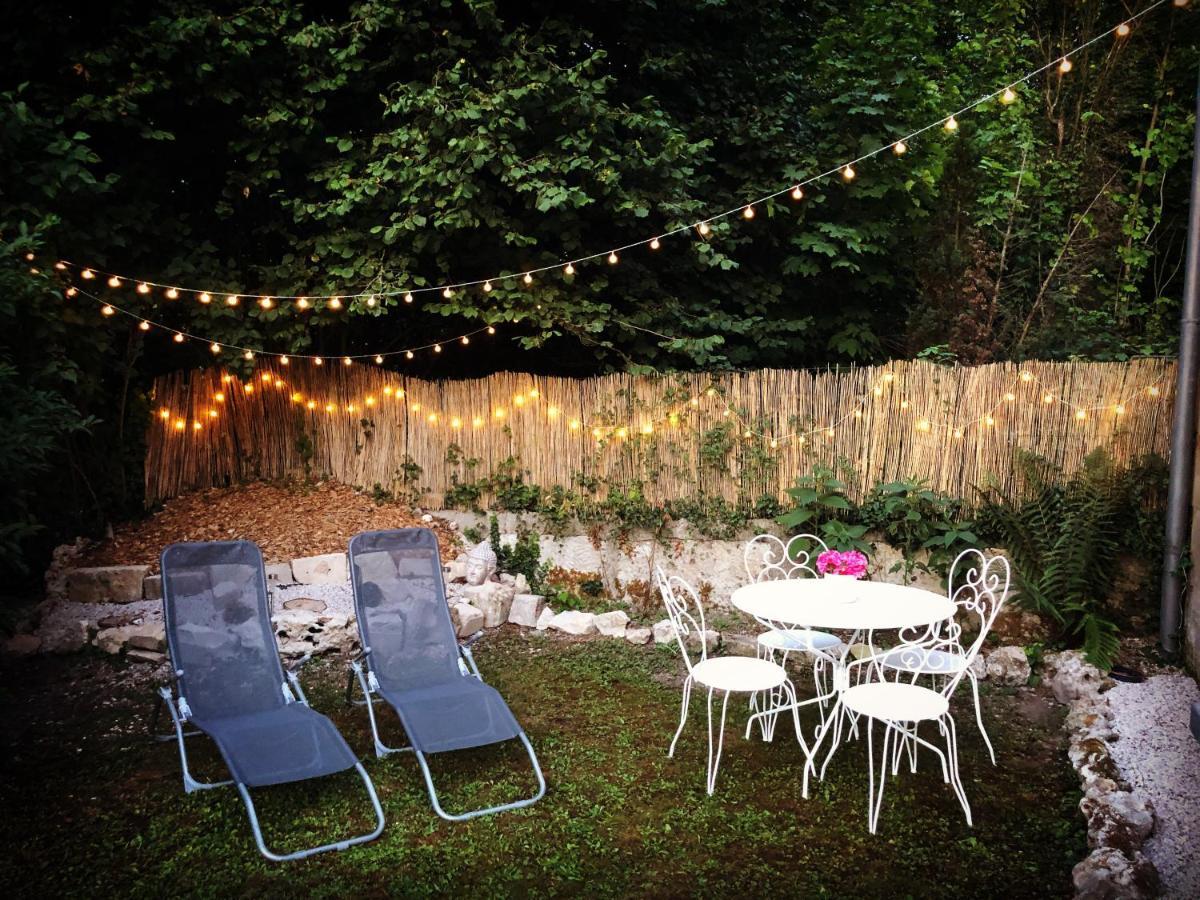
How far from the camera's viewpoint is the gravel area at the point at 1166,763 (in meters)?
3.02

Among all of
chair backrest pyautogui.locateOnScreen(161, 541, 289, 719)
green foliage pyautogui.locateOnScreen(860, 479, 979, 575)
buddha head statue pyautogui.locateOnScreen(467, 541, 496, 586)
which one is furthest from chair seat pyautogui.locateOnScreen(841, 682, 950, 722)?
buddha head statue pyautogui.locateOnScreen(467, 541, 496, 586)

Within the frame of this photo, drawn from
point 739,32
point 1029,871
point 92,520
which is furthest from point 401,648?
point 739,32

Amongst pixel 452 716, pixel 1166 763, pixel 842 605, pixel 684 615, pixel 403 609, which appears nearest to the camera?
pixel 1166 763

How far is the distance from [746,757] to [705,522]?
120 inches

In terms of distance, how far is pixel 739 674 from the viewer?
394cm

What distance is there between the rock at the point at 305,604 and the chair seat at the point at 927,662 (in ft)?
13.5

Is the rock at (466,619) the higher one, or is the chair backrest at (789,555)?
the chair backrest at (789,555)

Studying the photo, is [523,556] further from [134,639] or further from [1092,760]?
[1092,760]

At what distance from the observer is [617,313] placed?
24.3ft

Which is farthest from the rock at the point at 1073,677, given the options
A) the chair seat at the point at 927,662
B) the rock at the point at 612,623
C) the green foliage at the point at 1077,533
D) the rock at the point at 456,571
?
the rock at the point at 456,571

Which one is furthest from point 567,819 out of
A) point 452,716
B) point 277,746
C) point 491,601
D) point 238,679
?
point 491,601

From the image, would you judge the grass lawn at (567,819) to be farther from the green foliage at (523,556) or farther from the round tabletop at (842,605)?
the green foliage at (523,556)

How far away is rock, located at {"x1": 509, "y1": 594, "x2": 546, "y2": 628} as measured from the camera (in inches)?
258

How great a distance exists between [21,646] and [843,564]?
537cm
